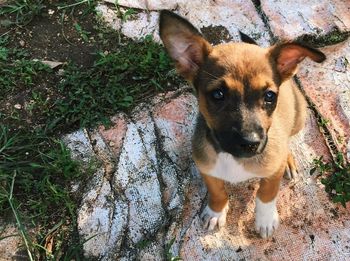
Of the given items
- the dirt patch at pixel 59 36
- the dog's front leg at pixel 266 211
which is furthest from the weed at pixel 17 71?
the dog's front leg at pixel 266 211

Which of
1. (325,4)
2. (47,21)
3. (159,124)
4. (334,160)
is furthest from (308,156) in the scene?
(47,21)

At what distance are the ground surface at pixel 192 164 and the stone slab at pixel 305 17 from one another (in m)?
0.01

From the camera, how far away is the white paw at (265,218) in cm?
435

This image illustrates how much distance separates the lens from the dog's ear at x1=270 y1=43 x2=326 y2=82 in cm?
349

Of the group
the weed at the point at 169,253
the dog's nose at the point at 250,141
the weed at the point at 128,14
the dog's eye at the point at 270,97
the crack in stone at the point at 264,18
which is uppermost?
the dog's eye at the point at 270,97

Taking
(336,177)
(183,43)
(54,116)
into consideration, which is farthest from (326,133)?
(54,116)

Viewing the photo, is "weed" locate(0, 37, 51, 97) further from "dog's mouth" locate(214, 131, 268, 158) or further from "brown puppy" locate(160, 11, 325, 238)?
"dog's mouth" locate(214, 131, 268, 158)

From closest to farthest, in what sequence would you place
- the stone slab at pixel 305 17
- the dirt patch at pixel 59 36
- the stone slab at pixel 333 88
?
the stone slab at pixel 333 88 < the stone slab at pixel 305 17 < the dirt patch at pixel 59 36

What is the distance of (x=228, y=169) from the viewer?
13.2 feet

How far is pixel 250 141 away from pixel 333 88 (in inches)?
84.6

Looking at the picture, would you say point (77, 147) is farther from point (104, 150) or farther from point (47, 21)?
point (47, 21)

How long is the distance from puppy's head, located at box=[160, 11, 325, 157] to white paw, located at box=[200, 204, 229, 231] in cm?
102

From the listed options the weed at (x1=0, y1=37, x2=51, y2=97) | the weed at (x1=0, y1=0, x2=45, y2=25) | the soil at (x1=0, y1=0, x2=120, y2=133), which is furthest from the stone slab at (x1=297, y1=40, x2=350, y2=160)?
the weed at (x1=0, y1=0, x2=45, y2=25)

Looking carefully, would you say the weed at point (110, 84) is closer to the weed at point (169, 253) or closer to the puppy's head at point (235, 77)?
the weed at point (169, 253)
